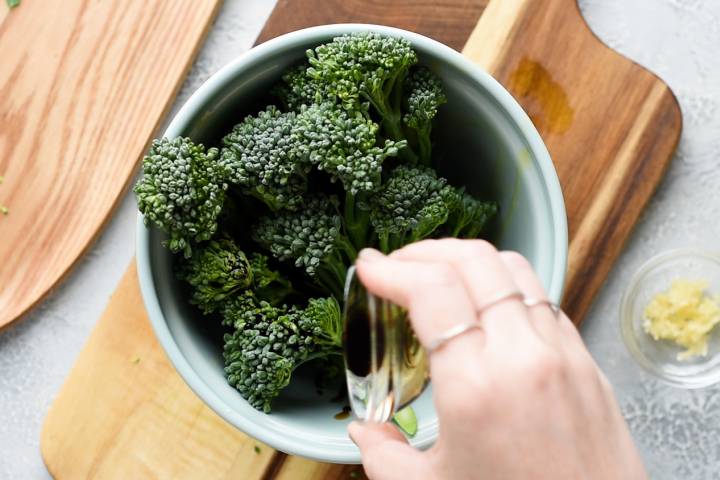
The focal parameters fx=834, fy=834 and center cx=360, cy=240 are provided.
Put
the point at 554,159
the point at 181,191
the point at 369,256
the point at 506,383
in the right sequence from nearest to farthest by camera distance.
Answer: the point at 506,383 < the point at 369,256 < the point at 181,191 < the point at 554,159

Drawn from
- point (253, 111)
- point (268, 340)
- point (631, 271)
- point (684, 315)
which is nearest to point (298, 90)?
point (253, 111)

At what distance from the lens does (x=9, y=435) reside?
55.8 inches

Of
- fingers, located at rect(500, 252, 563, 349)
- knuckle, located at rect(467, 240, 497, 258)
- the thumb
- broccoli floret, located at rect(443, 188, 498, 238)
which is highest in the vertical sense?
knuckle, located at rect(467, 240, 497, 258)

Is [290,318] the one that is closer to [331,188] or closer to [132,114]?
[331,188]

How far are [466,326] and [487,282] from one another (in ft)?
0.15

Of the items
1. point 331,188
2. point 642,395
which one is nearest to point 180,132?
point 331,188

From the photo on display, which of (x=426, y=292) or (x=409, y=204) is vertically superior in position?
(x=426, y=292)

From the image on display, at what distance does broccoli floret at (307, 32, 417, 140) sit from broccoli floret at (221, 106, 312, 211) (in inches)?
2.8

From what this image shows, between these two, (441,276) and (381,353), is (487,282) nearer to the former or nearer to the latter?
(441,276)

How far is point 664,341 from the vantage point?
1.46 meters

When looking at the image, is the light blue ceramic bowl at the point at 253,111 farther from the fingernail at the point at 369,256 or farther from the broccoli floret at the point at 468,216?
the fingernail at the point at 369,256

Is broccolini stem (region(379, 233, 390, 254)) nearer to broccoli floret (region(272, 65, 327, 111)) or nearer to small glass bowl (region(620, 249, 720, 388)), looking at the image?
broccoli floret (region(272, 65, 327, 111))

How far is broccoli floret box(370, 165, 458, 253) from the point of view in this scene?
3.23 feet

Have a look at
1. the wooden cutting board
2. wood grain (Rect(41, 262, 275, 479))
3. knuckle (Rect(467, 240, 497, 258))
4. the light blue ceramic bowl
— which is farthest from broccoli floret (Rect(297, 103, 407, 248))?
wood grain (Rect(41, 262, 275, 479))
